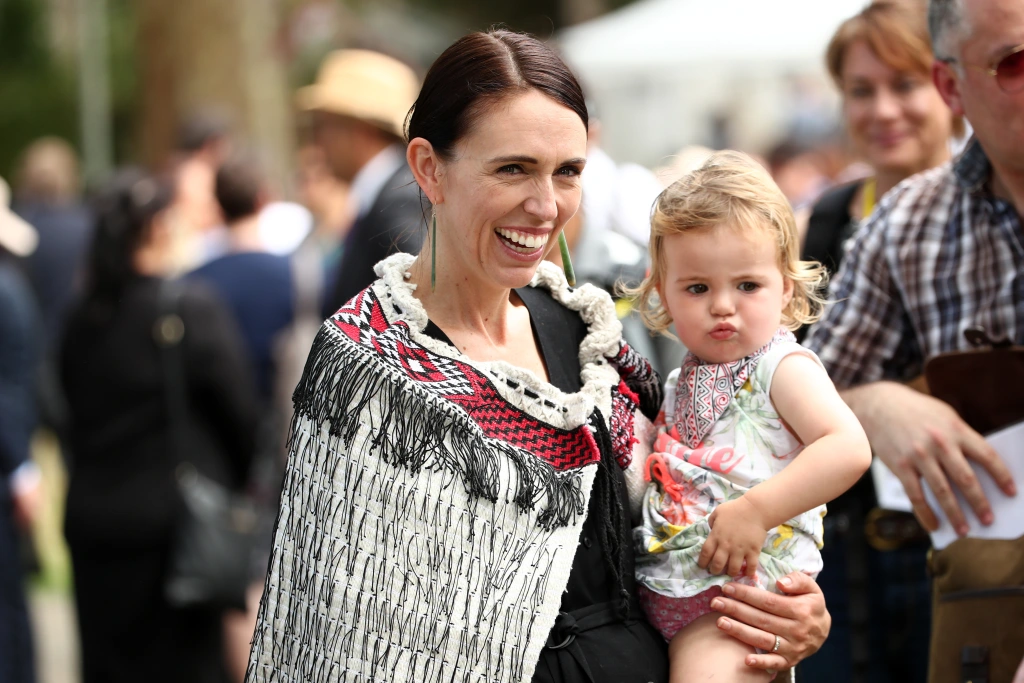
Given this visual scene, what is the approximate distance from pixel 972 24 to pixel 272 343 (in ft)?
15.0

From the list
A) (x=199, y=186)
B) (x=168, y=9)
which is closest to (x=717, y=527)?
Answer: (x=199, y=186)

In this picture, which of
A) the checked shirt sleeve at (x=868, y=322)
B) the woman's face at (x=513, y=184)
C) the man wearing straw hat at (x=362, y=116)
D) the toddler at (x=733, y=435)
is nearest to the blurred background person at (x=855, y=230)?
the checked shirt sleeve at (x=868, y=322)

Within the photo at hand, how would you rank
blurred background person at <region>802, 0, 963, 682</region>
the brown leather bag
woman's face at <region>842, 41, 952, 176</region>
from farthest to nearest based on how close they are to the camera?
woman's face at <region>842, 41, 952, 176</region> < blurred background person at <region>802, 0, 963, 682</region> < the brown leather bag

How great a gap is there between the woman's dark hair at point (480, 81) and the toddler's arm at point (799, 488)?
766 millimetres

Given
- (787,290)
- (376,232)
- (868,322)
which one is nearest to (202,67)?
(376,232)

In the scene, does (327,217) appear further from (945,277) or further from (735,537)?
(735,537)

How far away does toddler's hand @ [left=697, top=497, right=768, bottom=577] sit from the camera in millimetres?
2387

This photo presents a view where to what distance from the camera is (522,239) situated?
8.12 ft

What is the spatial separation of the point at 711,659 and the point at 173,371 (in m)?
3.45

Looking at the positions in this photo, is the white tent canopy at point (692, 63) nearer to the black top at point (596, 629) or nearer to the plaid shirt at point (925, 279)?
the plaid shirt at point (925, 279)

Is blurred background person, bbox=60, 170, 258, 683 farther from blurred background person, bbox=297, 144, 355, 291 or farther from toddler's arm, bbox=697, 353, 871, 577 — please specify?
toddler's arm, bbox=697, 353, 871, 577

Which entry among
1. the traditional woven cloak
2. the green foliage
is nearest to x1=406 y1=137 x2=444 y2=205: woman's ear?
the traditional woven cloak

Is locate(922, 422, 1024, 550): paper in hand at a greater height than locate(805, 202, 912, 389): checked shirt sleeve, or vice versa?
locate(805, 202, 912, 389): checked shirt sleeve

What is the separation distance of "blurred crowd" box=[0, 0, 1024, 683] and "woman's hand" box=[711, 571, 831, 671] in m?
0.66
